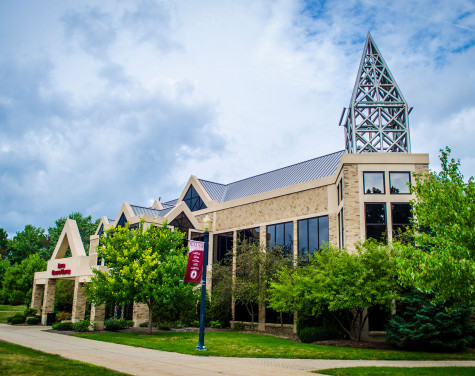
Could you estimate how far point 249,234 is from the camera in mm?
34094

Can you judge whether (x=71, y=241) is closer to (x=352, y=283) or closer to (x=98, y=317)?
(x=98, y=317)

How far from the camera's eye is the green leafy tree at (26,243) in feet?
247

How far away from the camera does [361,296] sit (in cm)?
2006

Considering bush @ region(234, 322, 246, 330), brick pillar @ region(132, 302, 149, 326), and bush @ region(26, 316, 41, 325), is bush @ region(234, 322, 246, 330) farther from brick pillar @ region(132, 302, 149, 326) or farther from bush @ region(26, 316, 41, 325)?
bush @ region(26, 316, 41, 325)

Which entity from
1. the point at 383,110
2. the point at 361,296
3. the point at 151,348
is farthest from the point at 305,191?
the point at 151,348

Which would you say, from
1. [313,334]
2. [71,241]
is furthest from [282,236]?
[71,241]

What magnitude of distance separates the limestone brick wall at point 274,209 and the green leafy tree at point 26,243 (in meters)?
50.5

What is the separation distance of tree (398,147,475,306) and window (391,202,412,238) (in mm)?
10023

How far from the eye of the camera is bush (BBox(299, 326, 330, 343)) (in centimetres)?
2162

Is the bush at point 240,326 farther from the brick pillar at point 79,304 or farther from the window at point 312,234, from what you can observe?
the brick pillar at point 79,304

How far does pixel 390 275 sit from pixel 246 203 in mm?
16816

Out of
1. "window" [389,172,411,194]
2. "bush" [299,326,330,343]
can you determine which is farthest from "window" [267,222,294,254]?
"bush" [299,326,330,343]

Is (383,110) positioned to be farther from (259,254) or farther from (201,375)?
(201,375)

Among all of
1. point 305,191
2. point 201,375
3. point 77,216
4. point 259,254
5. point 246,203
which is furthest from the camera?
point 77,216
